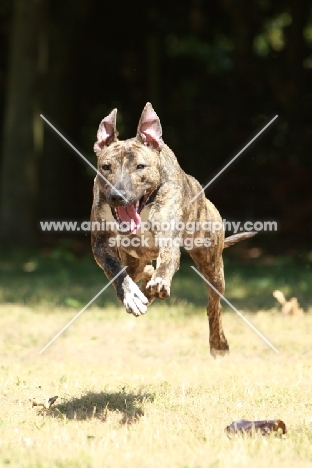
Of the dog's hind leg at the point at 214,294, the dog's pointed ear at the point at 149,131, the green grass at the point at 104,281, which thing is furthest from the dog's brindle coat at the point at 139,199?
the green grass at the point at 104,281

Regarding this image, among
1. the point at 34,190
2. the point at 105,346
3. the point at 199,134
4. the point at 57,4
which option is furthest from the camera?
the point at 199,134

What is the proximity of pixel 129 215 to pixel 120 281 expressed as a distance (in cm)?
49

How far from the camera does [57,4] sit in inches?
761

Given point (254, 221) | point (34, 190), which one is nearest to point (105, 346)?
point (34, 190)

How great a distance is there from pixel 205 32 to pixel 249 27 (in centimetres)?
237

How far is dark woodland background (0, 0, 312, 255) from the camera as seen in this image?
57.3 ft

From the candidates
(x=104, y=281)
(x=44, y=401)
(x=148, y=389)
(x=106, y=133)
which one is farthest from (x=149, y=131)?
(x=104, y=281)

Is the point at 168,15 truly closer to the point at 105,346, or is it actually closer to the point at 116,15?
the point at 116,15

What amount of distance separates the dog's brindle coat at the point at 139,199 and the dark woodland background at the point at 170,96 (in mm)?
10843

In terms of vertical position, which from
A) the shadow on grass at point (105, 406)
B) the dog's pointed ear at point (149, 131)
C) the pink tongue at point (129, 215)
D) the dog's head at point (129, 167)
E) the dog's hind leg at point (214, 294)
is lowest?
the shadow on grass at point (105, 406)

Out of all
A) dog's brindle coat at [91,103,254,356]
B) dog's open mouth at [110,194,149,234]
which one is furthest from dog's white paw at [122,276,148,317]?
dog's open mouth at [110,194,149,234]

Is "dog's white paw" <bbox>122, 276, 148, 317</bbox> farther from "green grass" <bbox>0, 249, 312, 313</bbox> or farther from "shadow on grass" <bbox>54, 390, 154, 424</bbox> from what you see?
"green grass" <bbox>0, 249, 312, 313</bbox>

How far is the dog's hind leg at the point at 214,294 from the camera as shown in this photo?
747 centimetres

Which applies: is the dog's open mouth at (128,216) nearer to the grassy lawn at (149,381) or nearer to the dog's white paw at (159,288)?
the dog's white paw at (159,288)
